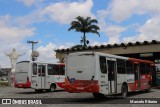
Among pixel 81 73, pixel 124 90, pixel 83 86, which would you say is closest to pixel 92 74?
pixel 81 73

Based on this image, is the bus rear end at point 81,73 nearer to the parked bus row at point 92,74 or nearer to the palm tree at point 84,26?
the parked bus row at point 92,74

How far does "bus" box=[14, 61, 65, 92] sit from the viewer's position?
91.4 ft

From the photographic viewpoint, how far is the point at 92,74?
62.8 feet

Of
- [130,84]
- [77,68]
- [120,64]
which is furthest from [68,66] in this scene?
[130,84]

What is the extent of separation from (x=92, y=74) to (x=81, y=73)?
0.67 metres

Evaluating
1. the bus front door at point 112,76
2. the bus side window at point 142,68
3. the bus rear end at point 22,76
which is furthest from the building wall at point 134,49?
the bus front door at point 112,76

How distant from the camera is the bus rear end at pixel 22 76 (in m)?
27.7

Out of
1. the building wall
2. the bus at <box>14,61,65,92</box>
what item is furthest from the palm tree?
the bus at <box>14,61,65,92</box>

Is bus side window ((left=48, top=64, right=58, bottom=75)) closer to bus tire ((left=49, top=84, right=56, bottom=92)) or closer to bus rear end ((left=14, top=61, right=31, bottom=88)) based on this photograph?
bus tire ((left=49, top=84, right=56, bottom=92))

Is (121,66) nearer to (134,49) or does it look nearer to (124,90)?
(124,90)

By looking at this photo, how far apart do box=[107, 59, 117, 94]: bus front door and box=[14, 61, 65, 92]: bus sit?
8803 mm

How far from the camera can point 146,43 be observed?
34000 millimetres

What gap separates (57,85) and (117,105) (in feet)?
45.8

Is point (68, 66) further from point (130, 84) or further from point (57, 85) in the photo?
point (57, 85)
